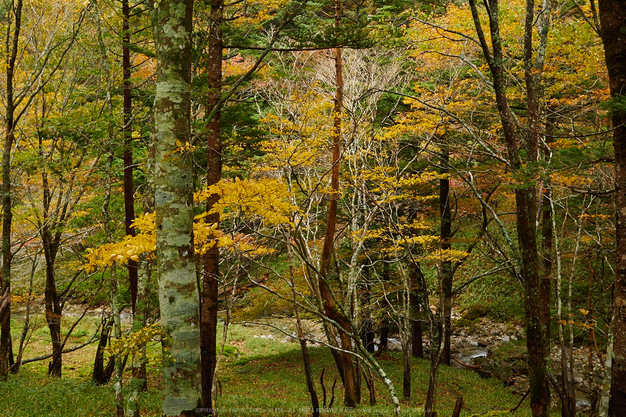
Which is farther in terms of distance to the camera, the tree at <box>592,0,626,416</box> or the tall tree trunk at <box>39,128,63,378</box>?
the tall tree trunk at <box>39,128,63,378</box>

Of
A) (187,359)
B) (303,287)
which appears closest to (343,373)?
(303,287)

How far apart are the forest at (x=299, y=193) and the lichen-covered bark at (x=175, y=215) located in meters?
0.02

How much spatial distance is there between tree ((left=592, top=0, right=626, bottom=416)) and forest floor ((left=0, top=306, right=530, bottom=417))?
3.72 ft

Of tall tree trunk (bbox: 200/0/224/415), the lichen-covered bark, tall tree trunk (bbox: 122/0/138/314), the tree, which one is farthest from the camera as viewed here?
tall tree trunk (bbox: 122/0/138/314)

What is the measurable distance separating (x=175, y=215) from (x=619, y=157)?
3824 mm

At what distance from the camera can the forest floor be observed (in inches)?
261

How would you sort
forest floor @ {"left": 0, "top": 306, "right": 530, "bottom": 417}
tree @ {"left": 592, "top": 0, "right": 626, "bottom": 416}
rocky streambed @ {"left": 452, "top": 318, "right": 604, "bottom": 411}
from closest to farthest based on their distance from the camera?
tree @ {"left": 592, "top": 0, "right": 626, "bottom": 416}, forest floor @ {"left": 0, "top": 306, "right": 530, "bottom": 417}, rocky streambed @ {"left": 452, "top": 318, "right": 604, "bottom": 411}

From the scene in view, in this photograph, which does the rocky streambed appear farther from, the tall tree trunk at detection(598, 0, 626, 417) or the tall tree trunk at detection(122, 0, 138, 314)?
the tall tree trunk at detection(122, 0, 138, 314)

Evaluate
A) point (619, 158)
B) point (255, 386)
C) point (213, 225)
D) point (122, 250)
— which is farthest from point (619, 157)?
point (255, 386)

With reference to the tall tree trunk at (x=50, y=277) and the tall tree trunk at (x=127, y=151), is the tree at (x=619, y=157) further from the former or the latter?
the tall tree trunk at (x=50, y=277)

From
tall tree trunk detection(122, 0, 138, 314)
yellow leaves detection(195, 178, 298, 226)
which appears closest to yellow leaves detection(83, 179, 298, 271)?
yellow leaves detection(195, 178, 298, 226)

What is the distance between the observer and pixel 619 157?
3.74m

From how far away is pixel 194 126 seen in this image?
617 centimetres

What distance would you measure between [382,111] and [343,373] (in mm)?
8287
